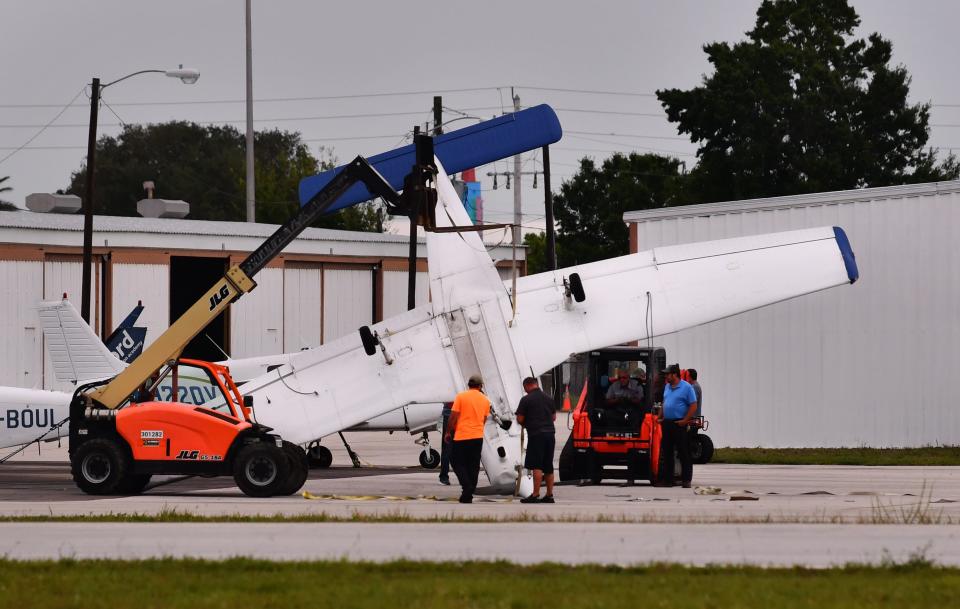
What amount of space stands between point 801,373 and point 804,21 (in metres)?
48.6

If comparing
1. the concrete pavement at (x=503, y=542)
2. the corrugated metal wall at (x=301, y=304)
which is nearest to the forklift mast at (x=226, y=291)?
the concrete pavement at (x=503, y=542)

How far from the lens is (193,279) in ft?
184

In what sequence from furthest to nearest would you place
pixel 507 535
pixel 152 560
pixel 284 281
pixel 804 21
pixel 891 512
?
pixel 804 21 → pixel 284 281 → pixel 891 512 → pixel 507 535 → pixel 152 560

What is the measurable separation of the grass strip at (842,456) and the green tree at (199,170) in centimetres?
7124

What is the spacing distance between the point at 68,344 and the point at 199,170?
89569 millimetres

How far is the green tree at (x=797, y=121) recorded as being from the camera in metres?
72.6

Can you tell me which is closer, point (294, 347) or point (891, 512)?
point (891, 512)

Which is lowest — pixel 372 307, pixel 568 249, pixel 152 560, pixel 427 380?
pixel 152 560

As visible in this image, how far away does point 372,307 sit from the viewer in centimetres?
5406

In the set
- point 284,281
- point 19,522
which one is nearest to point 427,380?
point 19,522

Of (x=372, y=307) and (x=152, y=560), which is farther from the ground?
(x=372, y=307)

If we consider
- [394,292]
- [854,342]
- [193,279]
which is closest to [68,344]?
[854,342]

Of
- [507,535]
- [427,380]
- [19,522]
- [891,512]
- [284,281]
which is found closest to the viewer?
[507,535]

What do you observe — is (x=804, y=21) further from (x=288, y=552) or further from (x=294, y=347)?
(x=288, y=552)
